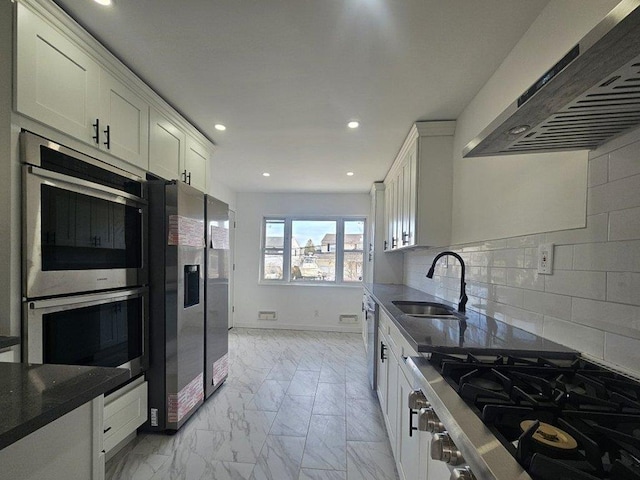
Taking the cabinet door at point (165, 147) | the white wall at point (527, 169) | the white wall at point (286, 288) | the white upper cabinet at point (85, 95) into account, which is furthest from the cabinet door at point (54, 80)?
the white wall at point (286, 288)

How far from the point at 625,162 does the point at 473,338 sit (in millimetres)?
843

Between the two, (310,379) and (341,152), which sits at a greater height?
(341,152)

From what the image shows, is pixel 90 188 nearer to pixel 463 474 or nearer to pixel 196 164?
pixel 196 164

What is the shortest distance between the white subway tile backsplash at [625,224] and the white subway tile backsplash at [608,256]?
2 centimetres

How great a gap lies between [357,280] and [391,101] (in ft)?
12.1

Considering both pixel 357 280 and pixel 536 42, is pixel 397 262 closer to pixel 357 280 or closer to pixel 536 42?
pixel 357 280

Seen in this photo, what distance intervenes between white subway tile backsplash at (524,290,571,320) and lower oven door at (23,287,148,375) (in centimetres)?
Result: 225

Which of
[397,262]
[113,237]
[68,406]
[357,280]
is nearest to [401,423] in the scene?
[68,406]

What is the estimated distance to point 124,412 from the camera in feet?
6.17

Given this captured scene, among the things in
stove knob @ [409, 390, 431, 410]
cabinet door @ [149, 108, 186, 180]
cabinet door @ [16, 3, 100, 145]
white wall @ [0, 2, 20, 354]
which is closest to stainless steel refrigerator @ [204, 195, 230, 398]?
cabinet door @ [149, 108, 186, 180]

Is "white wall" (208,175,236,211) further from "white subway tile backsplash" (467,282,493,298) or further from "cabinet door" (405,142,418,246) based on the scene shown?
"white subway tile backsplash" (467,282,493,298)

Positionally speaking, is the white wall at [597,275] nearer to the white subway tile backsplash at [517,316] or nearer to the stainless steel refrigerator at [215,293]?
the white subway tile backsplash at [517,316]

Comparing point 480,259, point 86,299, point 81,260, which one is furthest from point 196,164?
point 480,259

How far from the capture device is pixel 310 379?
3.21 m
